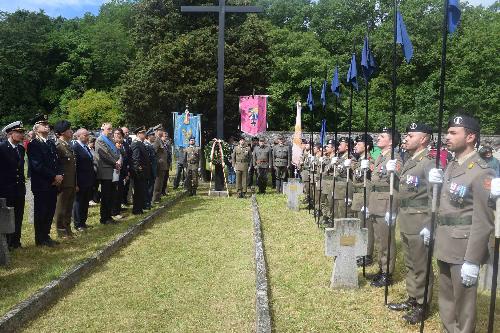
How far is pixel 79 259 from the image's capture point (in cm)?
729

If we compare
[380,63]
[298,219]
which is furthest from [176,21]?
[380,63]

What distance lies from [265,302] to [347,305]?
3.25 feet

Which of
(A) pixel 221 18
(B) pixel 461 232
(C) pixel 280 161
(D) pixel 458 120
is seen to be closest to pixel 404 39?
(D) pixel 458 120

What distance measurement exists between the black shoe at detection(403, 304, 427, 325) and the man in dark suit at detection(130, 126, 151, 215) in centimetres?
759

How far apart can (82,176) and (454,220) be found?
24.0ft

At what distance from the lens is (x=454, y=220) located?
4363 mm

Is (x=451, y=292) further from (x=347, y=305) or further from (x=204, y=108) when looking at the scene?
(x=204, y=108)

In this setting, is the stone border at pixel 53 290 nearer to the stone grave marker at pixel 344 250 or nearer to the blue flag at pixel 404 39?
the stone grave marker at pixel 344 250

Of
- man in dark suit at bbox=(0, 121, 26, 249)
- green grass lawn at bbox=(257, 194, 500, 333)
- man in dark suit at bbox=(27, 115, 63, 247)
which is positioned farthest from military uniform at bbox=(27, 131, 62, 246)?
green grass lawn at bbox=(257, 194, 500, 333)

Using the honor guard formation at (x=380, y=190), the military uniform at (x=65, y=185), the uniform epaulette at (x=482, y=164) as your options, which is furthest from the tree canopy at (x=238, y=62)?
the uniform epaulette at (x=482, y=164)

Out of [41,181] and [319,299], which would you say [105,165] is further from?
[319,299]

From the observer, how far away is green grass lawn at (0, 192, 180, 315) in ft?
19.4

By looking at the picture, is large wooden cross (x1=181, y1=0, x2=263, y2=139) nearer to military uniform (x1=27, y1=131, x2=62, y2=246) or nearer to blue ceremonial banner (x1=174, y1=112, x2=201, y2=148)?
blue ceremonial banner (x1=174, y1=112, x2=201, y2=148)

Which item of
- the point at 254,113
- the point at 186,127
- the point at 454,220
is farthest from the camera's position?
the point at 254,113
